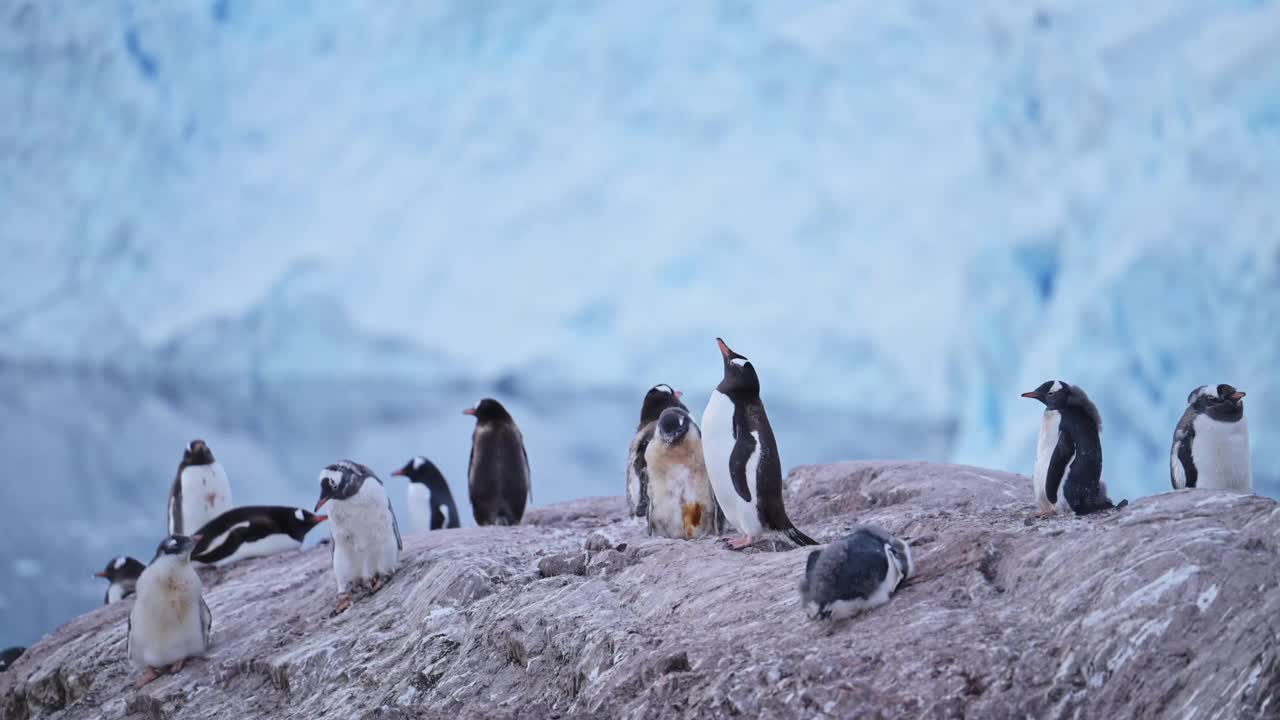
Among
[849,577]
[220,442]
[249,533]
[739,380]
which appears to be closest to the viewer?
[849,577]

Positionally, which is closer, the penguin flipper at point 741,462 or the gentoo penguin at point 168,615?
the penguin flipper at point 741,462

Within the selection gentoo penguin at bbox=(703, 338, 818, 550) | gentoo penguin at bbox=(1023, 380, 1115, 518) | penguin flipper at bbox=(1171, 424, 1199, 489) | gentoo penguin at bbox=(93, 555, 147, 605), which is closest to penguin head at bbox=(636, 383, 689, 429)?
gentoo penguin at bbox=(703, 338, 818, 550)

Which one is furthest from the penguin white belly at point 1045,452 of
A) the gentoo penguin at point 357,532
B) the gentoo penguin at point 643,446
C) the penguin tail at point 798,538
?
the gentoo penguin at point 357,532

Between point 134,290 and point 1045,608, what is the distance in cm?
1205

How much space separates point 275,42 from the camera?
13773 millimetres

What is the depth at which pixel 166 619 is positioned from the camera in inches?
207

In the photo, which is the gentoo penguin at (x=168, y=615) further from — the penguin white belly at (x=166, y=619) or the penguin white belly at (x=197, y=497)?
the penguin white belly at (x=197, y=497)

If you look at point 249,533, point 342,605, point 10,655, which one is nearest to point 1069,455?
point 342,605

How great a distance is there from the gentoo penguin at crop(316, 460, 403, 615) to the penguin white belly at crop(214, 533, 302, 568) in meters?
2.07

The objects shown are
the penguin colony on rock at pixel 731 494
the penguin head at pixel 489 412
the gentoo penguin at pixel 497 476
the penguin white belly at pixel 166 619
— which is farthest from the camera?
the penguin head at pixel 489 412

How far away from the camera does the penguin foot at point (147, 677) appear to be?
5.33 m

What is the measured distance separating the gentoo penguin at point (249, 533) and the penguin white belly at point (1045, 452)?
4.31 m

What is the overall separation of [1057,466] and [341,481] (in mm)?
3126

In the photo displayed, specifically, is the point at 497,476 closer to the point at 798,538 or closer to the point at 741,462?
the point at 741,462
